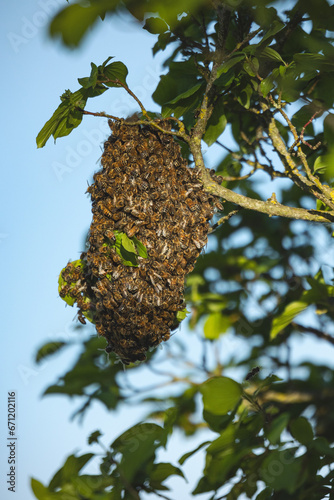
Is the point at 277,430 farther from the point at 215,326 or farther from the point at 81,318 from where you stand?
the point at 215,326

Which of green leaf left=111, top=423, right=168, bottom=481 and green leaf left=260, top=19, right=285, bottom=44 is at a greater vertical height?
green leaf left=260, top=19, right=285, bottom=44

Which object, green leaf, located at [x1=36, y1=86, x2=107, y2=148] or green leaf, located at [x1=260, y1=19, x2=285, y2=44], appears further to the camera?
green leaf, located at [x1=36, y1=86, x2=107, y2=148]

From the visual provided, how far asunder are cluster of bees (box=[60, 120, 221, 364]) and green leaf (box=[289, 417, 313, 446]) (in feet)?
2.40

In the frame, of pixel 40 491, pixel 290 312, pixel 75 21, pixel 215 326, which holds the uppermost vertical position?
pixel 75 21

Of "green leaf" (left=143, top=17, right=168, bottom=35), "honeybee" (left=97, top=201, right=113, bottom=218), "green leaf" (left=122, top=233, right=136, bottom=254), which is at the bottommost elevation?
"green leaf" (left=122, top=233, right=136, bottom=254)

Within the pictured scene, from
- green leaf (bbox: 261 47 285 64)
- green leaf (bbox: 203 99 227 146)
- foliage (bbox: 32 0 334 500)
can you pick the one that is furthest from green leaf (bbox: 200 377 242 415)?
green leaf (bbox: 261 47 285 64)

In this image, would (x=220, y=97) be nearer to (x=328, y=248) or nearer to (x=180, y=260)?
(x=180, y=260)

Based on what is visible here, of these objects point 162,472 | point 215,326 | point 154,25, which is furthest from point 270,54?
point 215,326

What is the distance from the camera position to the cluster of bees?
7.64 ft

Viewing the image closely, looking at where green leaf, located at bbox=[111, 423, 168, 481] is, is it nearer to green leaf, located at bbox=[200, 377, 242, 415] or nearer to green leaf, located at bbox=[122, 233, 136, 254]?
green leaf, located at bbox=[200, 377, 242, 415]

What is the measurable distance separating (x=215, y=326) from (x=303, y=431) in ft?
6.54

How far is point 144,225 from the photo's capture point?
233 cm

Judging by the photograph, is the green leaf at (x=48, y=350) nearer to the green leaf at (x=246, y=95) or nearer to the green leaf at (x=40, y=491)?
the green leaf at (x=40, y=491)

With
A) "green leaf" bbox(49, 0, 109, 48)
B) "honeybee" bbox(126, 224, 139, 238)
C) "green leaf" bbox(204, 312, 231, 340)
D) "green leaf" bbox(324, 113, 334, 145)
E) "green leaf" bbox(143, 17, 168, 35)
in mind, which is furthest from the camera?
"green leaf" bbox(204, 312, 231, 340)
